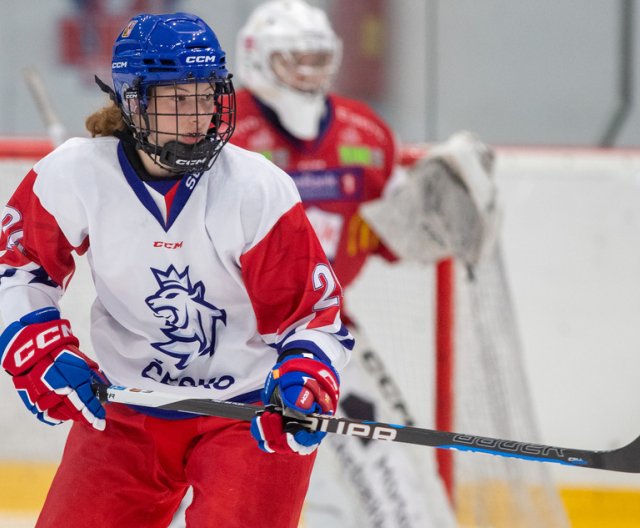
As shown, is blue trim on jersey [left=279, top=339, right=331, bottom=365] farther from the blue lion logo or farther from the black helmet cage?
the black helmet cage

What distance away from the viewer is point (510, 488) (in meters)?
3.45

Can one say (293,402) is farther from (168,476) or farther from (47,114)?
(47,114)

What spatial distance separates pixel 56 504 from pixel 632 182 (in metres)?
2.25

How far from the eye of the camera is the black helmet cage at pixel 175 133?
1.97 metres

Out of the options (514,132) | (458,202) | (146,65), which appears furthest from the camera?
(514,132)

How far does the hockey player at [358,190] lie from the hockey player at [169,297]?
4.13 ft

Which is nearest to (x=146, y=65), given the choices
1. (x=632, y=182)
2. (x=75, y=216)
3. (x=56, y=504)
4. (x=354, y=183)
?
(x=75, y=216)

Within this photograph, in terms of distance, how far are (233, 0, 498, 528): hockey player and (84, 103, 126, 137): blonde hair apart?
3.76 feet

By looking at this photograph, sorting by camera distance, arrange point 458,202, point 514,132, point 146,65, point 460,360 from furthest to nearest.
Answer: point 514,132 < point 460,360 < point 458,202 < point 146,65

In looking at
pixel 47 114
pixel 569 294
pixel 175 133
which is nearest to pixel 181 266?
pixel 175 133

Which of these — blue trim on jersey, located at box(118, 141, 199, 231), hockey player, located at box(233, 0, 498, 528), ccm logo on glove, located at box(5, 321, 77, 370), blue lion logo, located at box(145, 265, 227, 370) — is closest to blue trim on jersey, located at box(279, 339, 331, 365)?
blue lion logo, located at box(145, 265, 227, 370)

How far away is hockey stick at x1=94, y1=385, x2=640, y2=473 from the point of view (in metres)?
1.94

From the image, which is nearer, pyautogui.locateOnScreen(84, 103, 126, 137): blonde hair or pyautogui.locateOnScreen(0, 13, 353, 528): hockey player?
pyautogui.locateOnScreen(0, 13, 353, 528): hockey player

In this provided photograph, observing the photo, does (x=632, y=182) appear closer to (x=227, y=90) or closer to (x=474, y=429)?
(x=474, y=429)
